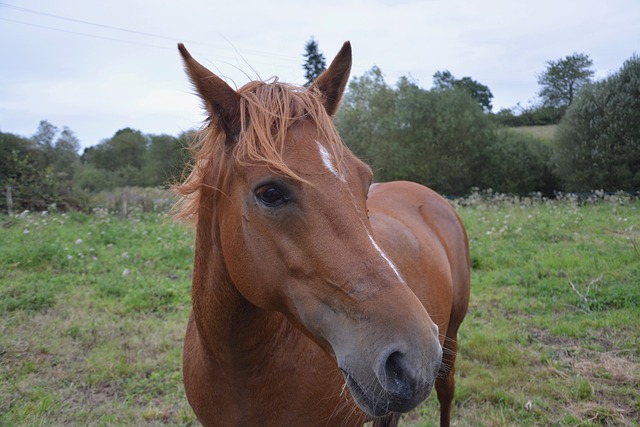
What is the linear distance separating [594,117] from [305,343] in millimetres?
24431

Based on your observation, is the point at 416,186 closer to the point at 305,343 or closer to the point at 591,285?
the point at 305,343

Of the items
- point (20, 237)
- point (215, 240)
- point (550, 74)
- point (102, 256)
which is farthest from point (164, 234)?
point (550, 74)

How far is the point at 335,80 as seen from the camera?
202 cm

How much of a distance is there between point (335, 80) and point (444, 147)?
26893 mm

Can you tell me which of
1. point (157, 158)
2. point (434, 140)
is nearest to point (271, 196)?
point (434, 140)

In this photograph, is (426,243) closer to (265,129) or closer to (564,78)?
(265,129)

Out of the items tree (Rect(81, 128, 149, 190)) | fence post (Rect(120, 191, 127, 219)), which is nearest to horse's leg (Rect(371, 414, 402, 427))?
fence post (Rect(120, 191, 127, 219))

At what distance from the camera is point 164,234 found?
29.4 ft

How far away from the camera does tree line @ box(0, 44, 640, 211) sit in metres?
13.9

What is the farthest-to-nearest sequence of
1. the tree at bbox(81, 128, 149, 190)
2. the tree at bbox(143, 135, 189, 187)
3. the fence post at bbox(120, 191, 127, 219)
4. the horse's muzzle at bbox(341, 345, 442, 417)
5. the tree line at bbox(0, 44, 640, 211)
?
the tree at bbox(81, 128, 149, 190), the tree at bbox(143, 135, 189, 187), the tree line at bbox(0, 44, 640, 211), the fence post at bbox(120, 191, 127, 219), the horse's muzzle at bbox(341, 345, 442, 417)

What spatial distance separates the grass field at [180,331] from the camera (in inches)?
140

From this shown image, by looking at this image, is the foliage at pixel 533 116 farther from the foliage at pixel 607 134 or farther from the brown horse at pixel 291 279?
the brown horse at pixel 291 279

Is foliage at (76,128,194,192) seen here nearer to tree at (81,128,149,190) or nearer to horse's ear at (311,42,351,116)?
tree at (81,128,149,190)

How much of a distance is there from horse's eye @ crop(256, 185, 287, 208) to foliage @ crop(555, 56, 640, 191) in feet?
77.1
